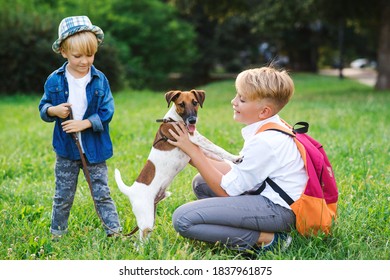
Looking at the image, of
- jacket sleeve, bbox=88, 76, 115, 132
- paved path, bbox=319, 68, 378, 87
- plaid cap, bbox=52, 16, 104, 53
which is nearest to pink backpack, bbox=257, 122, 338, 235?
jacket sleeve, bbox=88, 76, 115, 132

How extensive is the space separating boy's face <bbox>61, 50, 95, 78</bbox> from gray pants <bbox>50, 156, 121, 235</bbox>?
651 mm

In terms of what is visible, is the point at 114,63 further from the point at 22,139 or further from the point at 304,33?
the point at 304,33

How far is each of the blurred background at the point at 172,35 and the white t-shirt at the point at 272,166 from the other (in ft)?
11.9

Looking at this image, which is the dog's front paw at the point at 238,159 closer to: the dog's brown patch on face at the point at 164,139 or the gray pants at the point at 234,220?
the gray pants at the point at 234,220

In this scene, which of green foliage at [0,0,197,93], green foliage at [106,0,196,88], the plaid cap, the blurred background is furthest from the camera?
green foliage at [106,0,196,88]

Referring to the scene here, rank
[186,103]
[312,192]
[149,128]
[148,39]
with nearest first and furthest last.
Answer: [312,192] < [186,103] < [149,128] < [148,39]

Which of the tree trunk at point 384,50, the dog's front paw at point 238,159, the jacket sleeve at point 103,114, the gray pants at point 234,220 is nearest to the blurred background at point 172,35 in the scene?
the tree trunk at point 384,50

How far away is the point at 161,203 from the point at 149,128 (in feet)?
14.2

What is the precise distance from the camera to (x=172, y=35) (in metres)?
27.9

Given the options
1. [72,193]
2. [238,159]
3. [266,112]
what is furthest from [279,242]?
[72,193]

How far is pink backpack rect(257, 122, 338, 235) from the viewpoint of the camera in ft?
10.9

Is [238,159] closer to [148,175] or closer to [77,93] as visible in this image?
[148,175]

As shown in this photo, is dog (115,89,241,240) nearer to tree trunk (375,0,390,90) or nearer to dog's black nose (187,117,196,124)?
dog's black nose (187,117,196,124)

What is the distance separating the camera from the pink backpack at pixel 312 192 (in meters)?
3.33
